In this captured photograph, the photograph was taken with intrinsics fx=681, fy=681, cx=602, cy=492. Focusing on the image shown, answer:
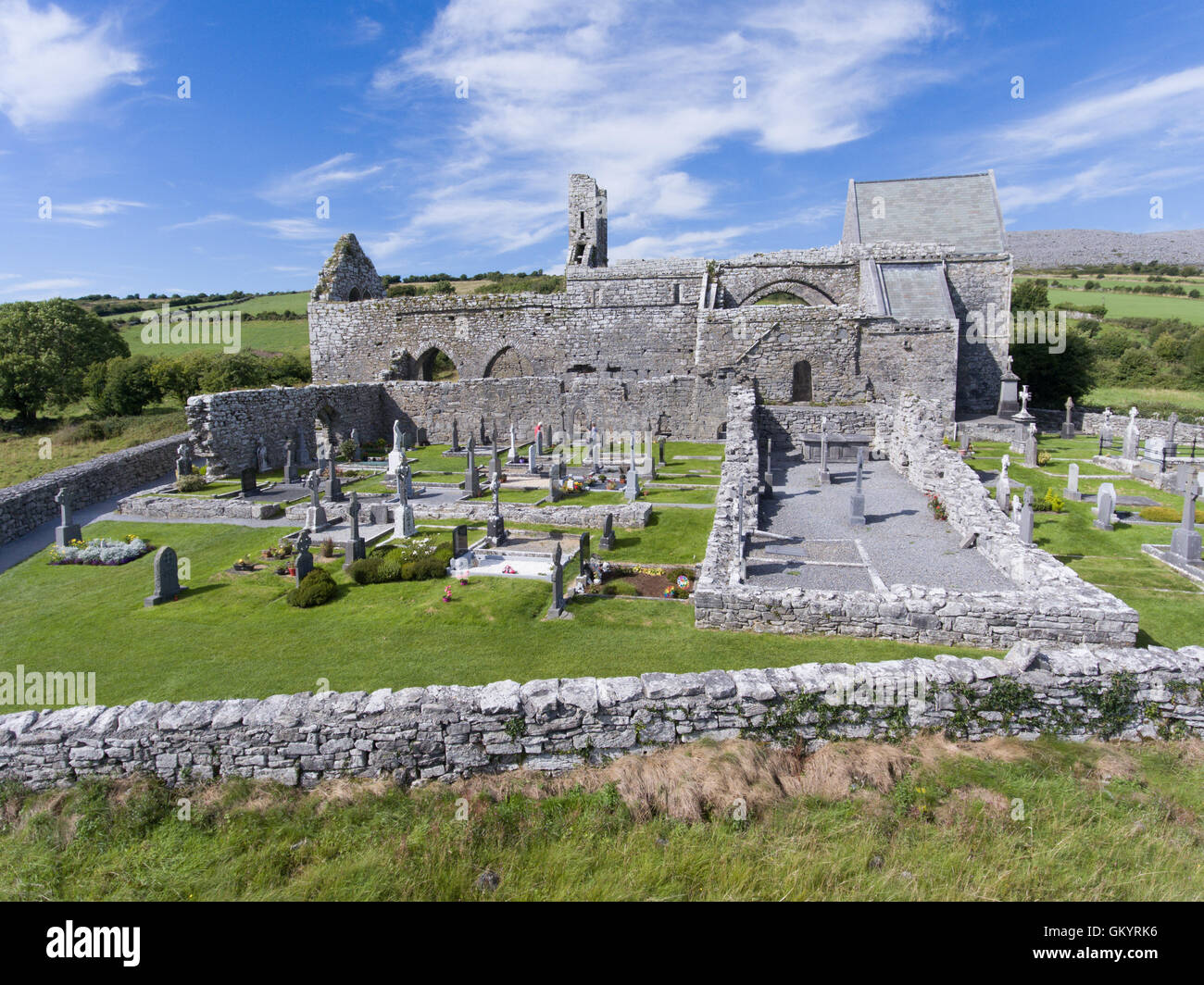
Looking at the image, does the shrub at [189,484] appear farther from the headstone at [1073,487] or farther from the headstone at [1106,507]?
the headstone at [1073,487]

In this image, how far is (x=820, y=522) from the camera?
15.3 m

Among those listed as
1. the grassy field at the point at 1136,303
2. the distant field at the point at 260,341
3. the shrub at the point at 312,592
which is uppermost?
the grassy field at the point at 1136,303

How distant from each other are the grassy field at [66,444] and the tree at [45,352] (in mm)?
2213

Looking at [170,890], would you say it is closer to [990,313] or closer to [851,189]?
[990,313]

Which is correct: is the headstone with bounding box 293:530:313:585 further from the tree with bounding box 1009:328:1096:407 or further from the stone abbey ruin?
the tree with bounding box 1009:328:1096:407

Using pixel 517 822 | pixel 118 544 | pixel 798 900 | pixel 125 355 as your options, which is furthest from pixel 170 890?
pixel 125 355

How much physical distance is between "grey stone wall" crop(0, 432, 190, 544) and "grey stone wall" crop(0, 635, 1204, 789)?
13.1 meters

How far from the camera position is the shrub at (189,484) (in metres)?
20.9

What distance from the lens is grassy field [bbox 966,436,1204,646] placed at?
32.7 ft

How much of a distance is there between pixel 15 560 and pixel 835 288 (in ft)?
105

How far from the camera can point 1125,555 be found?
13.3m

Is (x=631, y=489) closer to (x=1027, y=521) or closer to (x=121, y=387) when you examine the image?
(x=1027, y=521)

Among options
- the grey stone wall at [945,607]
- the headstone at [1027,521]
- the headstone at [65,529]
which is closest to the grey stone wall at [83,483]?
the headstone at [65,529]

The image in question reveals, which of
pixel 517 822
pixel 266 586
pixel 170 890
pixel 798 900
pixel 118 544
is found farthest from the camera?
pixel 118 544
